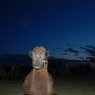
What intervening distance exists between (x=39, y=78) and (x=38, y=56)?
37 cm

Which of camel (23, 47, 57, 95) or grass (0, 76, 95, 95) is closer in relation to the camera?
camel (23, 47, 57, 95)

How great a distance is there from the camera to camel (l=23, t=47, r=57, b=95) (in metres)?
5.63

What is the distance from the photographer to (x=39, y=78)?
568 cm

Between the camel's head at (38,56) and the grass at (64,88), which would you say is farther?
the grass at (64,88)

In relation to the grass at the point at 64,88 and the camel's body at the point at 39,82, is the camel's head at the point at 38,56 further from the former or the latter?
the grass at the point at 64,88

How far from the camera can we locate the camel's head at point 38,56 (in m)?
5.64

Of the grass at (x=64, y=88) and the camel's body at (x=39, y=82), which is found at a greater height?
the camel's body at (x=39, y=82)

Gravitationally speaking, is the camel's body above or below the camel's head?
below

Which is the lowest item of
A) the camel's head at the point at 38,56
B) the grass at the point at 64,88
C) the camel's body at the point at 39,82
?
the grass at the point at 64,88

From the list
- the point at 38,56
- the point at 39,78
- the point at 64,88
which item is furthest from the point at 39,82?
the point at 64,88

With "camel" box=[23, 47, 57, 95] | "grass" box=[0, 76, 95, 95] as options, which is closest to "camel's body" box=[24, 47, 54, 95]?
"camel" box=[23, 47, 57, 95]

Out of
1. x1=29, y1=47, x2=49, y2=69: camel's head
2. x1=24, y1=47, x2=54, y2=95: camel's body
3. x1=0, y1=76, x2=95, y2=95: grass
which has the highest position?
x1=29, y1=47, x2=49, y2=69: camel's head

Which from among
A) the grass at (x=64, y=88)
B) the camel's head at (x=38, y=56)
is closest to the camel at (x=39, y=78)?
the camel's head at (x=38, y=56)

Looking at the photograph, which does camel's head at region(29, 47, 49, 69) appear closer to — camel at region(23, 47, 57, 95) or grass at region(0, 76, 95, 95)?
camel at region(23, 47, 57, 95)
